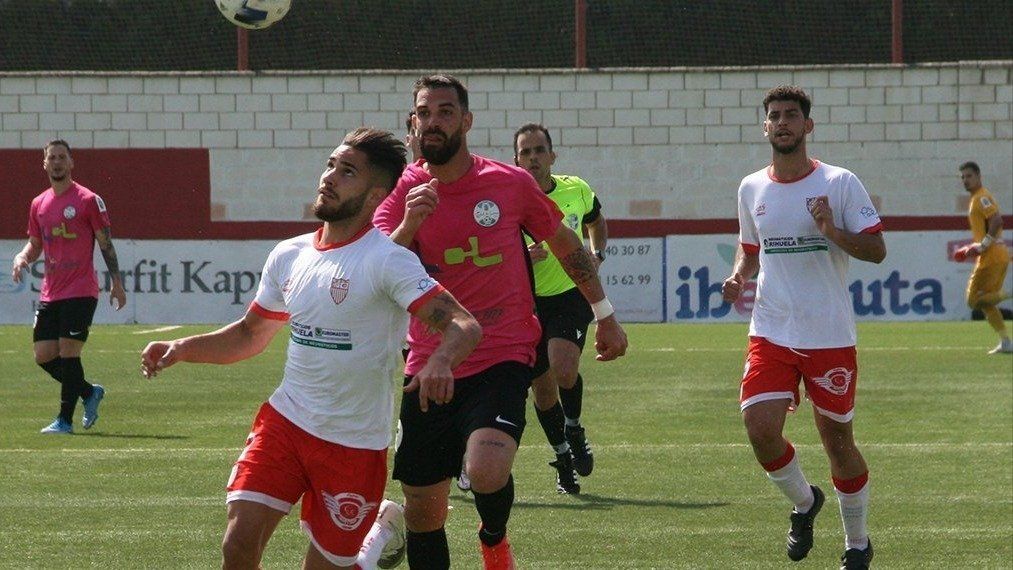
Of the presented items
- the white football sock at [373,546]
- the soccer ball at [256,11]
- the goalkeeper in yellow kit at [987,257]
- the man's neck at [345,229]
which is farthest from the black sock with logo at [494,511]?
the goalkeeper in yellow kit at [987,257]

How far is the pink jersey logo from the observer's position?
18.4ft

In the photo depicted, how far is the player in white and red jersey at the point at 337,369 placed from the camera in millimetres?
5551

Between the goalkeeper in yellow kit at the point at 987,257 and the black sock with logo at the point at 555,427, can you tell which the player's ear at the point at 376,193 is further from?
the goalkeeper in yellow kit at the point at 987,257

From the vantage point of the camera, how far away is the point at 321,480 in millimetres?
5637

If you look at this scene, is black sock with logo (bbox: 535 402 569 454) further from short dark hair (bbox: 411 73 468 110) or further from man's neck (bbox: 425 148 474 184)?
short dark hair (bbox: 411 73 468 110)

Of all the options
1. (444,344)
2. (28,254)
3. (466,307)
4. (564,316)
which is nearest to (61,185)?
(28,254)

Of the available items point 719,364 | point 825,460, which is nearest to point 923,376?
point 719,364

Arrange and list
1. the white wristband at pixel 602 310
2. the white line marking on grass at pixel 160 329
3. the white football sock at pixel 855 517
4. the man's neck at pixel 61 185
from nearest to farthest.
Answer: the white wristband at pixel 602 310
the white football sock at pixel 855 517
the man's neck at pixel 61 185
the white line marking on grass at pixel 160 329

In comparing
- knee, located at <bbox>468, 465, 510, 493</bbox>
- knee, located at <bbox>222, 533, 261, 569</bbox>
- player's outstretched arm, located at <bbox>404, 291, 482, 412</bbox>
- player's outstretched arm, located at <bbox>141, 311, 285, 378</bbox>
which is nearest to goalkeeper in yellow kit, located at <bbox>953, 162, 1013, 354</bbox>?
knee, located at <bbox>468, 465, 510, 493</bbox>

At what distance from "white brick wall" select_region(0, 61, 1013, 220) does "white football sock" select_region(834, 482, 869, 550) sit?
69.7ft

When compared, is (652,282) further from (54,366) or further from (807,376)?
(807,376)

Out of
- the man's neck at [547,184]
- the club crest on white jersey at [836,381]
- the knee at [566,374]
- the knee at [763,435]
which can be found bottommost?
the knee at [763,435]

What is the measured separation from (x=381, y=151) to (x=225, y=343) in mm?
904

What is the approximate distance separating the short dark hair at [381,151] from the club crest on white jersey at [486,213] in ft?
2.27
